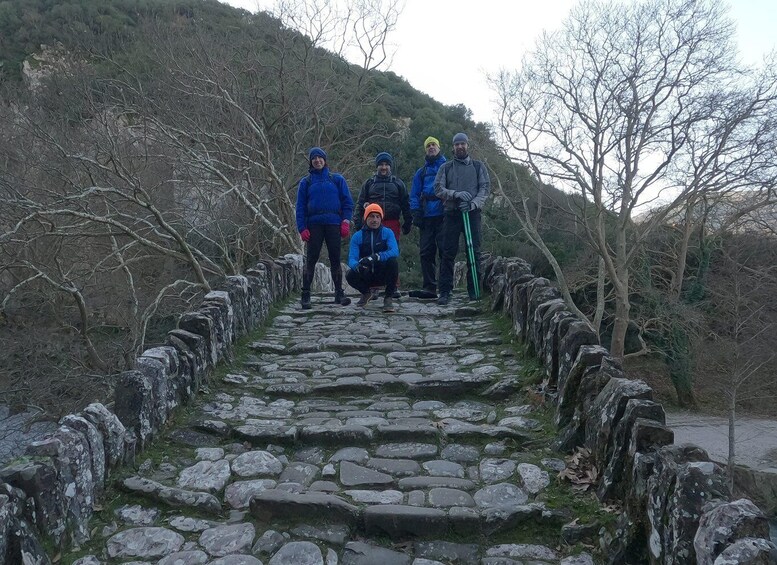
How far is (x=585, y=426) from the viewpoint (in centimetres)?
459

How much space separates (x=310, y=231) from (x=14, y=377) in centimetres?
913

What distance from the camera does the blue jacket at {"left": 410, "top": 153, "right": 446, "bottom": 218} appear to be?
389 inches

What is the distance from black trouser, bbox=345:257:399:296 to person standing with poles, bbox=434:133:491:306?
2.50ft

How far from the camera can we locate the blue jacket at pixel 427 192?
389 inches

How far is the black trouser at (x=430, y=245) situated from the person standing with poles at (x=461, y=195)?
42cm

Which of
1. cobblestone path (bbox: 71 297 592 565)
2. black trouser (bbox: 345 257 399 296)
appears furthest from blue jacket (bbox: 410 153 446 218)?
cobblestone path (bbox: 71 297 592 565)

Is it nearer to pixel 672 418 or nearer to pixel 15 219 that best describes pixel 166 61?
pixel 15 219

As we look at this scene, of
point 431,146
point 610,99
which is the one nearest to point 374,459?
point 431,146

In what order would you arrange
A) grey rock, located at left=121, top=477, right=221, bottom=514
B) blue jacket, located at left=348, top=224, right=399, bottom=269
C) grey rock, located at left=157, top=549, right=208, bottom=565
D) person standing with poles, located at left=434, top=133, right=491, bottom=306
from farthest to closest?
1. blue jacket, located at left=348, top=224, right=399, bottom=269
2. person standing with poles, located at left=434, top=133, right=491, bottom=306
3. grey rock, located at left=121, top=477, right=221, bottom=514
4. grey rock, located at left=157, top=549, right=208, bottom=565

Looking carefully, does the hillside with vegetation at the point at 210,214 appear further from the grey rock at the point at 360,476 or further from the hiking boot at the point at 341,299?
the grey rock at the point at 360,476

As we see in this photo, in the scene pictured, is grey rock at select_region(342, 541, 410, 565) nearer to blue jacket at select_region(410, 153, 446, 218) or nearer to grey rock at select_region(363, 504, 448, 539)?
grey rock at select_region(363, 504, 448, 539)

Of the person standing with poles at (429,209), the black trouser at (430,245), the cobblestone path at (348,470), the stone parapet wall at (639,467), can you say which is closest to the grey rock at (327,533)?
the cobblestone path at (348,470)

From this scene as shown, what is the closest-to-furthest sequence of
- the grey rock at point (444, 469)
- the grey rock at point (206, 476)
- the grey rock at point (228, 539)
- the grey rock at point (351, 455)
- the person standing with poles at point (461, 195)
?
the grey rock at point (228, 539) → the grey rock at point (206, 476) → the grey rock at point (444, 469) → the grey rock at point (351, 455) → the person standing with poles at point (461, 195)

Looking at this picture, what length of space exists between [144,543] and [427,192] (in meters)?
7.07
